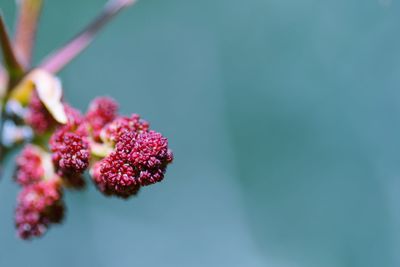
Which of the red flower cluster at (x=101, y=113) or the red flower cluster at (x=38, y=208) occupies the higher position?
the red flower cluster at (x=101, y=113)

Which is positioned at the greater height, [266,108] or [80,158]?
[266,108]

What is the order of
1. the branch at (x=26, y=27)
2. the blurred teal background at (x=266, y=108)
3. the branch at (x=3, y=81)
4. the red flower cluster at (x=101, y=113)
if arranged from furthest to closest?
the blurred teal background at (x=266, y=108) → the branch at (x=26, y=27) → the branch at (x=3, y=81) → the red flower cluster at (x=101, y=113)

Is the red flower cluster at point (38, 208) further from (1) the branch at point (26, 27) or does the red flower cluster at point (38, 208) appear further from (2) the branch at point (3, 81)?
(1) the branch at point (26, 27)

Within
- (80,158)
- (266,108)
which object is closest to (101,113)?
(80,158)

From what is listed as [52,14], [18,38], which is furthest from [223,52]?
[18,38]

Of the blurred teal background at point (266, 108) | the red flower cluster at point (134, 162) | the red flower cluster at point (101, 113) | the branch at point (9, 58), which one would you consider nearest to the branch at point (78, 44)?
the branch at point (9, 58)

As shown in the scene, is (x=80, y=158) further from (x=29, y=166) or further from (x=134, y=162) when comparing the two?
(x=29, y=166)

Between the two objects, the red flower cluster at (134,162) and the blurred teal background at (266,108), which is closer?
the red flower cluster at (134,162)
